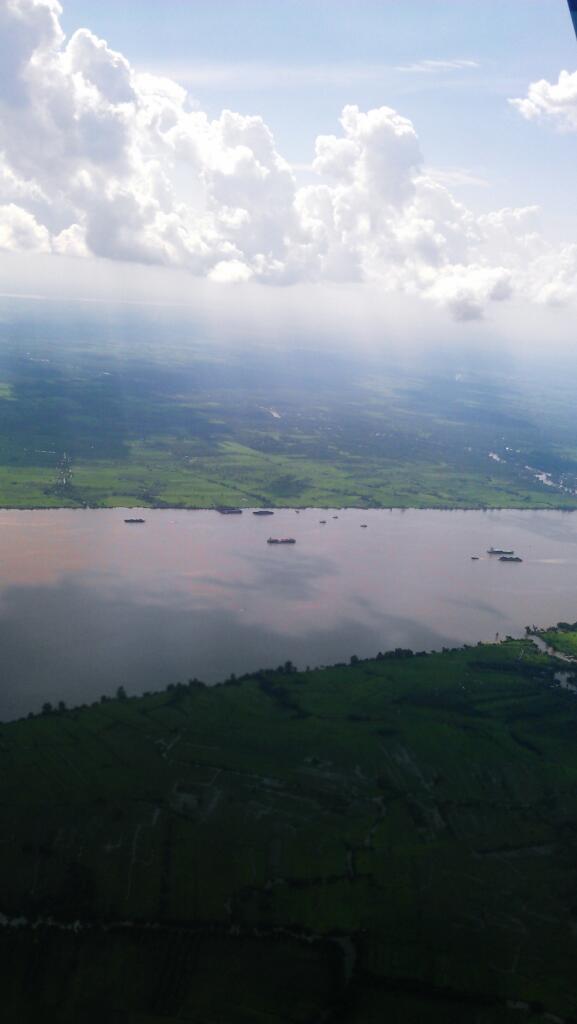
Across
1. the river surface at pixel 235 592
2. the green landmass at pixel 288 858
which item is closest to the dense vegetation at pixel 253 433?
the river surface at pixel 235 592

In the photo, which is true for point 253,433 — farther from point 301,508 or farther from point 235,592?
point 235,592

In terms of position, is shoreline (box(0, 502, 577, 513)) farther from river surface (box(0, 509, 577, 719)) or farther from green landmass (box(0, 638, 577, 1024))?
green landmass (box(0, 638, 577, 1024))

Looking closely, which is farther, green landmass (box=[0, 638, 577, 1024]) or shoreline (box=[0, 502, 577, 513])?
shoreline (box=[0, 502, 577, 513])

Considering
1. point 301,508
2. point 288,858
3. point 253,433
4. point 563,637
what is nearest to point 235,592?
point 563,637

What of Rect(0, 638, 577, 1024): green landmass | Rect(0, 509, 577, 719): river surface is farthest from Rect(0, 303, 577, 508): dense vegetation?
Rect(0, 638, 577, 1024): green landmass

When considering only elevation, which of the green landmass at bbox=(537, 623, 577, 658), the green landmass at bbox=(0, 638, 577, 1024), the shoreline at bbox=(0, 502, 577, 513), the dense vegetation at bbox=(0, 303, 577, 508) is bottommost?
the green landmass at bbox=(0, 638, 577, 1024)

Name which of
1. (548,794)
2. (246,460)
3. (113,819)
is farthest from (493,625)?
(246,460)

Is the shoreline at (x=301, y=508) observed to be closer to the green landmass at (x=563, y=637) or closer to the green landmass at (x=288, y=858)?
the green landmass at (x=563, y=637)
